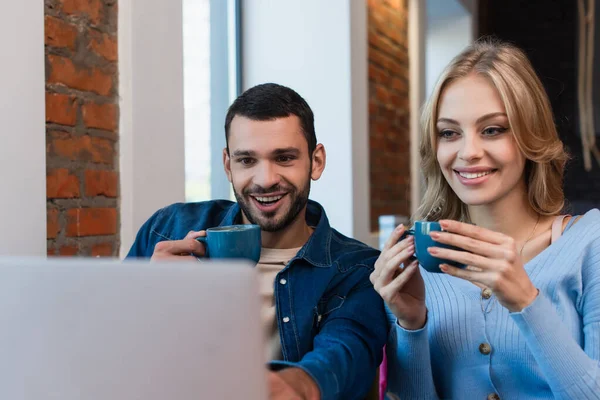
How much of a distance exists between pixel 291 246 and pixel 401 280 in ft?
1.19

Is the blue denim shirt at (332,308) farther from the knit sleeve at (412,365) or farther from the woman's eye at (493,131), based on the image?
the woman's eye at (493,131)

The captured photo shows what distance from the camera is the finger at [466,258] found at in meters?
1.14

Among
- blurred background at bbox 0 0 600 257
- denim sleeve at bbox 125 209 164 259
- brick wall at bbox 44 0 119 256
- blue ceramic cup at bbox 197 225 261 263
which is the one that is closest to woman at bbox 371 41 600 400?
blue ceramic cup at bbox 197 225 261 263

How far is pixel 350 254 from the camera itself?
1512mm

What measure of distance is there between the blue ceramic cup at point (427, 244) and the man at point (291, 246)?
225 millimetres

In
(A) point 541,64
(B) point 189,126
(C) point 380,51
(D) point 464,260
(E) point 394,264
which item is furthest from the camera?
(A) point 541,64

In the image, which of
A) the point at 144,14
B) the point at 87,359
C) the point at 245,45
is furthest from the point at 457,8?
the point at 87,359

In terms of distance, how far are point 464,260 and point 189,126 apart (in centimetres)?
176

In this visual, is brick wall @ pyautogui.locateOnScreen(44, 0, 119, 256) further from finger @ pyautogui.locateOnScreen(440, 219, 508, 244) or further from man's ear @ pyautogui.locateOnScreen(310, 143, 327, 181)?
finger @ pyautogui.locateOnScreen(440, 219, 508, 244)

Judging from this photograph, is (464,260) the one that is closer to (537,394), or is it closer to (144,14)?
(537,394)

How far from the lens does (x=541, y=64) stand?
615 centimetres

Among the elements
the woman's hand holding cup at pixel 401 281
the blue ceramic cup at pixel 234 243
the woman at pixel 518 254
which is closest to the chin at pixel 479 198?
the woman at pixel 518 254

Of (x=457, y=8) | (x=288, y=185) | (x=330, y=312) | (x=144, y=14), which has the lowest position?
(x=330, y=312)

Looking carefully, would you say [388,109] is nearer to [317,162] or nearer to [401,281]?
[317,162]
